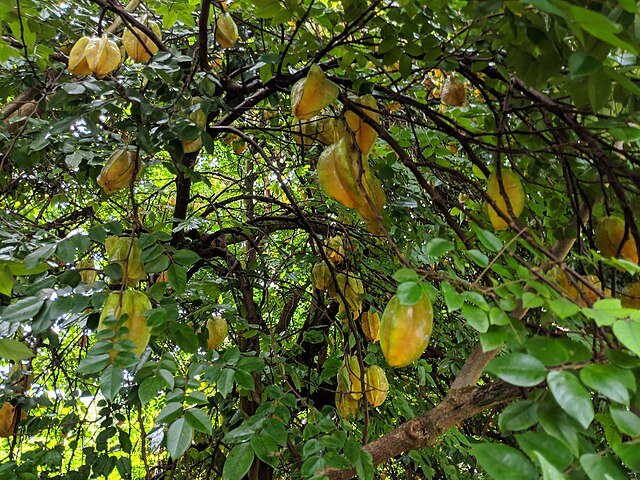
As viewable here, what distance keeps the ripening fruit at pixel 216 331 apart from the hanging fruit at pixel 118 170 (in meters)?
0.64

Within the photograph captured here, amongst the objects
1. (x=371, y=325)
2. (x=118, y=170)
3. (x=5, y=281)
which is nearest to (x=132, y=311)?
(x=5, y=281)

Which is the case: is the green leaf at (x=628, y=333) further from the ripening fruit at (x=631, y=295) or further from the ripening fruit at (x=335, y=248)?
the ripening fruit at (x=335, y=248)

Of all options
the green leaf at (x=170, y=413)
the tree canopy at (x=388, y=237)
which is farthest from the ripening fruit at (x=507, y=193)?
the green leaf at (x=170, y=413)

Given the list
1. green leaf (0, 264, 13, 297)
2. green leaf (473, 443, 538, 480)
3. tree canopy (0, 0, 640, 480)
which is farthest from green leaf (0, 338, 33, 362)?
green leaf (473, 443, 538, 480)

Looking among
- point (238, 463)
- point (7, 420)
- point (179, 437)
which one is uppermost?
point (179, 437)

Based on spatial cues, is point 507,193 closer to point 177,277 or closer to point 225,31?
point 177,277

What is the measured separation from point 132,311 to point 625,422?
963mm

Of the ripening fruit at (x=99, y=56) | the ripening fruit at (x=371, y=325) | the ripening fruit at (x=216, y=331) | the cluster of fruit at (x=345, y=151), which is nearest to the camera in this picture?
the cluster of fruit at (x=345, y=151)

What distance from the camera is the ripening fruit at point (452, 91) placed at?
197cm

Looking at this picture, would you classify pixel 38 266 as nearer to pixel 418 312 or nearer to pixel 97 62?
pixel 418 312

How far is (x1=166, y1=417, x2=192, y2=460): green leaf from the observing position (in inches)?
35.2

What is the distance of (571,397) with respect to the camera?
0.55 metres

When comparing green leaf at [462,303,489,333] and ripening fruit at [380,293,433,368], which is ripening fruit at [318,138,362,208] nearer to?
ripening fruit at [380,293,433,368]

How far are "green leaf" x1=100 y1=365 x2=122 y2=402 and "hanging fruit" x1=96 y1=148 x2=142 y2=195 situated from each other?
745 mm
